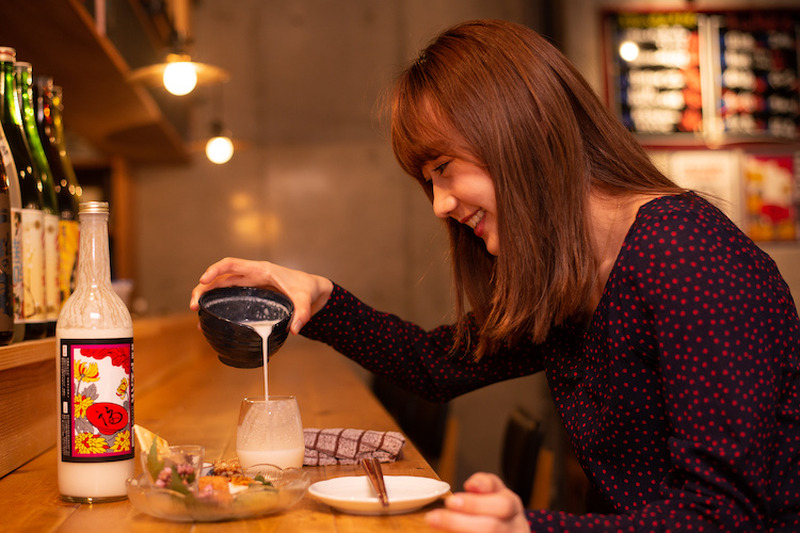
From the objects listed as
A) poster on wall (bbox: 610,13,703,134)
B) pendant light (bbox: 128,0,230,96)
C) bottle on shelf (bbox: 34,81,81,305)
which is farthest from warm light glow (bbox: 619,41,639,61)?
bottle on shelf (bbox: 34,81,81,305)

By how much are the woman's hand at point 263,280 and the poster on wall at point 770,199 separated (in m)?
3.15

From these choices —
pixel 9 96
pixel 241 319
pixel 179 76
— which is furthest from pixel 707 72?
Result: pixel 9 96

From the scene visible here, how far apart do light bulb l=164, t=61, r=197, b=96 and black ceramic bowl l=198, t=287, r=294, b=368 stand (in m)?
1.51

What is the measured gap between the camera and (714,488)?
2.94 feet

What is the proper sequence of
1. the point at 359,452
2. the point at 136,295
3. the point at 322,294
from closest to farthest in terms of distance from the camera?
1. the point at 359,452
2. the point at 322,294
3. the point at 136,295

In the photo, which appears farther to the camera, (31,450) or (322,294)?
(322,294)

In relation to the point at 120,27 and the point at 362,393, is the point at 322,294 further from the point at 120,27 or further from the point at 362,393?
the point at 120,27

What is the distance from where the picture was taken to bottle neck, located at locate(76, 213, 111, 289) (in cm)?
99

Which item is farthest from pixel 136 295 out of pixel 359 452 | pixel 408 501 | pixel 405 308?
pixel 408 501

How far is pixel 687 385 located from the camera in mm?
946

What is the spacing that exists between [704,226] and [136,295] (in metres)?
4.17

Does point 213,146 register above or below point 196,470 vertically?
above

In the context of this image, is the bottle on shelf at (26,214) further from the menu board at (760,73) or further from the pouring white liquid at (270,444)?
the menu board at (760,73)

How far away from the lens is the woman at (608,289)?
0.92m
